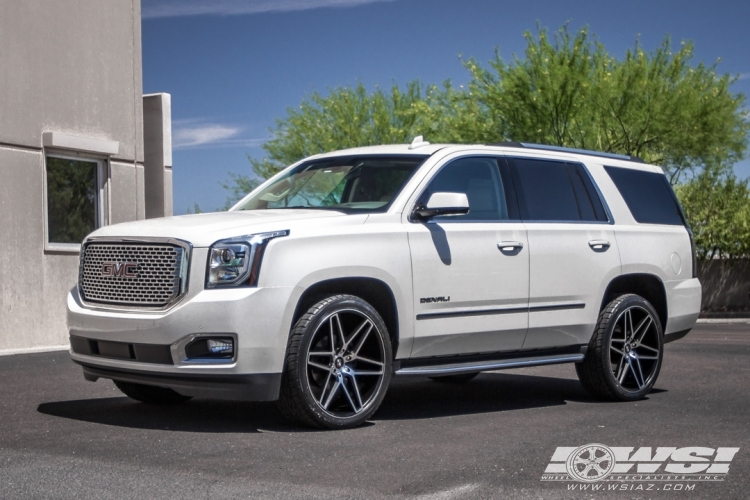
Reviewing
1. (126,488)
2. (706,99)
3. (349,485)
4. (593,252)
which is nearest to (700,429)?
(593,252)

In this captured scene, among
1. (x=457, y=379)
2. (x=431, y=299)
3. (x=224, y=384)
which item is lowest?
(x=457, y=379)

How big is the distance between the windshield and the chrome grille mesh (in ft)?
4.57

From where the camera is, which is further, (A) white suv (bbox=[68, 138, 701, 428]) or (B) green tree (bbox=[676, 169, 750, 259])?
(B) green tree (bbox=[676, 169, 750, 259])

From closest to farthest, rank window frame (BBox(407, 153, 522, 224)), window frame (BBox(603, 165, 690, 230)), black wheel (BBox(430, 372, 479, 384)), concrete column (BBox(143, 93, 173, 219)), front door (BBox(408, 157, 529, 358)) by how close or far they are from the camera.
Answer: front door (BBox(408, 157, 529, 358)) < window frame (BBox(407, 153, 522, 224)) < window frame (BBox(603, 165, 690, 230)) < black wheel (BBox(430, 372, 479, 384)) < concrete column (BBox(143, 93, 173, 219))

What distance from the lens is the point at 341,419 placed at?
7473mm

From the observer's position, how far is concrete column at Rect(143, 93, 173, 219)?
68.0 feet

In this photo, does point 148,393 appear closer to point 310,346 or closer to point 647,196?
point 310,346

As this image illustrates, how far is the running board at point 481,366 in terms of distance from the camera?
8078 millimetres

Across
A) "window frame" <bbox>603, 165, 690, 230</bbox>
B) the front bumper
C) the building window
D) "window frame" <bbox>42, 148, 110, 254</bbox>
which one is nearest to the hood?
the front bumper

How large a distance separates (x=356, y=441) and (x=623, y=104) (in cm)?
2858

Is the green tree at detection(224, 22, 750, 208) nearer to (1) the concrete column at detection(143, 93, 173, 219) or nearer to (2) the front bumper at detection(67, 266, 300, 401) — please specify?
(1) the concrete column at detection(143, 93, 173, 219)

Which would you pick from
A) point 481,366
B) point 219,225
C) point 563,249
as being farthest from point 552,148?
point 219,225

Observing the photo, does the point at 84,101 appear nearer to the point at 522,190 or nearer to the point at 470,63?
the point at 522,190

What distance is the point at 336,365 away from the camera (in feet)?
24.7
